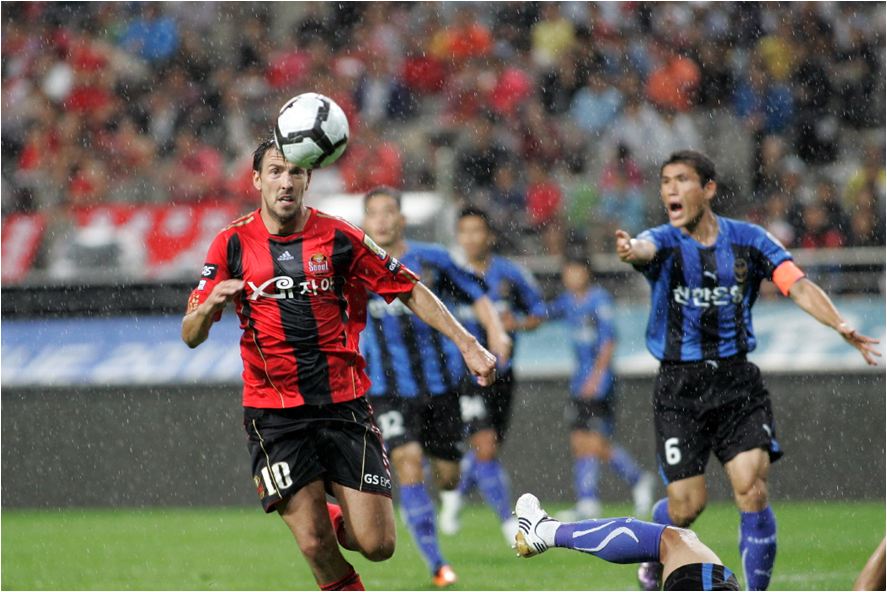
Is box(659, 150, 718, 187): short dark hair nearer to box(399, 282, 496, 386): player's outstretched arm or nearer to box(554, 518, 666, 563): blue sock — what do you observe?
box(399, 282, 496, 386): player's outstretched arm

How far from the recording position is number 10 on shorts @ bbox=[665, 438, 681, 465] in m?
5.75

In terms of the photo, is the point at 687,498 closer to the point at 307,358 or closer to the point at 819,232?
the point at 307,358

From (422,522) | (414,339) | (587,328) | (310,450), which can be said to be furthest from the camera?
(587,328)

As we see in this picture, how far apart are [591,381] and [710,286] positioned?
389cm

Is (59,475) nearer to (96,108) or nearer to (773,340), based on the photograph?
(96,108)

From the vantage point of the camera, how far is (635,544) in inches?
149

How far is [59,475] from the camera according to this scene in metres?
10.7

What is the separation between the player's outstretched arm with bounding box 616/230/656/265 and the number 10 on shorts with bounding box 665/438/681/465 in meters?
0.97

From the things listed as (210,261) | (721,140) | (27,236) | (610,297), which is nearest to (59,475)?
(27,236)

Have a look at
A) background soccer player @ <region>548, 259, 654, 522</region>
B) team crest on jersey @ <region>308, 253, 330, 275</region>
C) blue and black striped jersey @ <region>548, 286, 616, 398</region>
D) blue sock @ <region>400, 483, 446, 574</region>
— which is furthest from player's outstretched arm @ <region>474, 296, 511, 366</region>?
blue and black striped jersey @ <region>548, 286, 616, 398</region>

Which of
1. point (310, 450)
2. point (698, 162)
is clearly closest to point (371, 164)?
point (698, 162)

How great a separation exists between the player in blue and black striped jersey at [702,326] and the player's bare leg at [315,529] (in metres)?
1.98

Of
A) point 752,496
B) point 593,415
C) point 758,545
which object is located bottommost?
point 758,545

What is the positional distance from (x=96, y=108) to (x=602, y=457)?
28.8ft
